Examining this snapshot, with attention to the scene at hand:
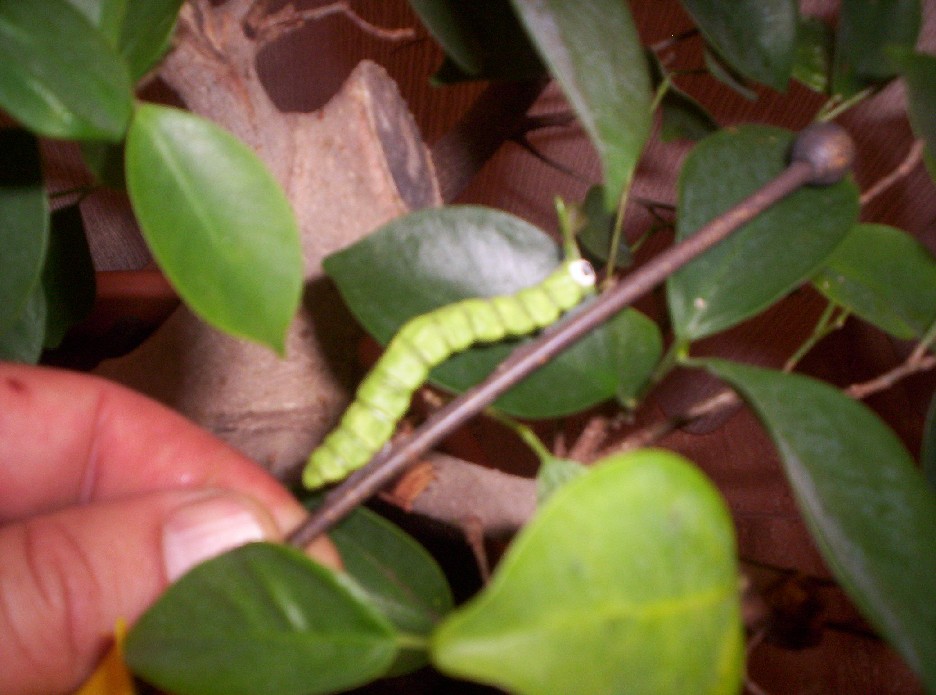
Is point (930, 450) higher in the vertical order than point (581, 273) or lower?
lower

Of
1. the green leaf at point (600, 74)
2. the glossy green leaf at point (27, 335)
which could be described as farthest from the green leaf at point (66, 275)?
the green leaf at point (600, 74)

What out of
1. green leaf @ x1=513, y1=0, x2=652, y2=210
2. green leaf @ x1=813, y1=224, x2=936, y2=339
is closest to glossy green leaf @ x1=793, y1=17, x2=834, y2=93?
green leaf @ x1=813, y1=224, x2=936, y2=339

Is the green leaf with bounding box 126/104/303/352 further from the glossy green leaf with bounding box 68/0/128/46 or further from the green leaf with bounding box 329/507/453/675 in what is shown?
the green leaf with bounding box 329/507/453/675

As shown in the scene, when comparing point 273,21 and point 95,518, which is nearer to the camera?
point 95,518

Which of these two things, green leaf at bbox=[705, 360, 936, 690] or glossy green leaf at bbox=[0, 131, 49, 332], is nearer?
green leaf at bbox=[705, 360, 936, 690]

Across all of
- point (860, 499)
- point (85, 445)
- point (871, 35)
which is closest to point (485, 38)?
point (871, 35)

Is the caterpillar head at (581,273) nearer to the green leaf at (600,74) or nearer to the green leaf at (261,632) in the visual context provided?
the green leaf at (600,74)

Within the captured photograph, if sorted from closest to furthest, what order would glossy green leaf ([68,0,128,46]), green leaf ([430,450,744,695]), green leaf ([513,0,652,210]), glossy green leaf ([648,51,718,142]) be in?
green leaf ([430,450,744,695]) → green leaf ([513,0,652,210]) → glossy green leaf ([68,0,128,46]) → glossy green leaf ([648,51,718,142])

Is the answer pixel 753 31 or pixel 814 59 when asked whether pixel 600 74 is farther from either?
pixel 814 59
